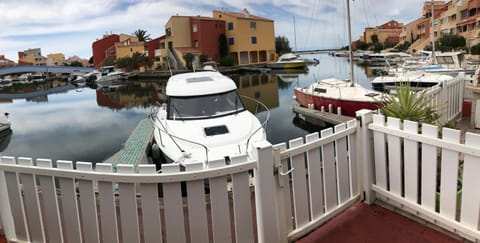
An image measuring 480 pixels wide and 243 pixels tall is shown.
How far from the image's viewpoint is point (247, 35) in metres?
51.8

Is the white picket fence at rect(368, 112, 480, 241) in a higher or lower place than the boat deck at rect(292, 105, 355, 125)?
higher

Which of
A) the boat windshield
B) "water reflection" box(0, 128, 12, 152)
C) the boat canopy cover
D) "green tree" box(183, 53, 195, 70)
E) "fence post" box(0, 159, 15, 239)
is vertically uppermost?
"green tree" box(183, 53, 195, 70)

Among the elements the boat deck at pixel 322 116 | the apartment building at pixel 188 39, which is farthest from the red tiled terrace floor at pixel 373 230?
the apartment building at pixel 188 39

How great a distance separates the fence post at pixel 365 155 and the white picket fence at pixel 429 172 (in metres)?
0.05

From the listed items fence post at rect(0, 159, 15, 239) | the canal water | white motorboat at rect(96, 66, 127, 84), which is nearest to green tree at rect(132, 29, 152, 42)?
white motorboat at rect(96, 66, 127, 84)

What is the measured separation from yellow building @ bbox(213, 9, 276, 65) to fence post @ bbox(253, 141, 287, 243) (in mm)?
49554

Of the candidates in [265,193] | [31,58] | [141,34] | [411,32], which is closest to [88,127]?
[265,193]

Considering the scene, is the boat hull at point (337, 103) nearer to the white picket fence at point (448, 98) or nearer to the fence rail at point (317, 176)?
the white picket fence at point (448, 98)

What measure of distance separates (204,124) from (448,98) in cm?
480

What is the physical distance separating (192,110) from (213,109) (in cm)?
48

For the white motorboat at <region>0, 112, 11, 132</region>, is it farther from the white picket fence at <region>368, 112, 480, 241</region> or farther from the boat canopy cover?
the white picket fence at <region>368, 112, 480, 241</region>

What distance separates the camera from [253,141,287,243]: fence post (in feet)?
8.05

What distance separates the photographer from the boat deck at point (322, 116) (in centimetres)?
1267

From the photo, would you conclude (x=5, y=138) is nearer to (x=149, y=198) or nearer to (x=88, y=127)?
(x=88, y=127)
